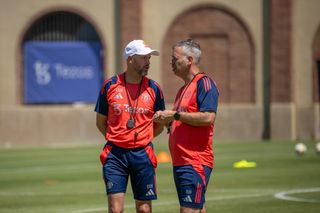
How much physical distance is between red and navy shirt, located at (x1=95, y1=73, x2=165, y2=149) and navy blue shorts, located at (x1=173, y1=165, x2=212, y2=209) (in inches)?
48.6

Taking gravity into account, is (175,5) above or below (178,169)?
above

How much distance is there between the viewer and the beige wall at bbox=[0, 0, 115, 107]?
3841cm

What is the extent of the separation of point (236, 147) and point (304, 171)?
10.9 m

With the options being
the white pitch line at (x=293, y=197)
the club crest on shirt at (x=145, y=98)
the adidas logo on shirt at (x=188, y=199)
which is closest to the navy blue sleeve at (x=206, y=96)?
the adidas logo on shirt at (x=188, y=199)

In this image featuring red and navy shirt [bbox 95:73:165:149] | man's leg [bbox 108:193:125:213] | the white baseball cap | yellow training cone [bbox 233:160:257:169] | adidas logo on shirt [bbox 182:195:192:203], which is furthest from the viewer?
yellow training cone [bbox 233:160:257:169]

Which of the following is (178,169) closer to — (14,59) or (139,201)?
(139,201)

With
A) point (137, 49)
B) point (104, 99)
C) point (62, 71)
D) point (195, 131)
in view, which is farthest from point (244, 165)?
point (62, 71)

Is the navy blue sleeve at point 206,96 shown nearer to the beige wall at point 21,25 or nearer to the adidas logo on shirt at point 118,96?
the adidas logo on shirt at point 118,96

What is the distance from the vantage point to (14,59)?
38656mm

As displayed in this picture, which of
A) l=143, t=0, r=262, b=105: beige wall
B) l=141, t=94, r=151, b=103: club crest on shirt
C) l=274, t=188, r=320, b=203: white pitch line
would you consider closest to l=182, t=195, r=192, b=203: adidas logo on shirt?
l=141, t=94, r=151, b=103: club crest on shirt

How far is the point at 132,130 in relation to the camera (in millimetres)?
11203

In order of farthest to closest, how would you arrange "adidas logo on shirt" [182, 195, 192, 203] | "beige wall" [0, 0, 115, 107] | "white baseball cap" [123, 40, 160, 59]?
"beige wall" [0, 0, 115, 107], "white baseball cap" [123, 40, 160, 59], "adidas logo on shirt" [182, 195, 192, 203]

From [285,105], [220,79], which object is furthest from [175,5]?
[285,105]

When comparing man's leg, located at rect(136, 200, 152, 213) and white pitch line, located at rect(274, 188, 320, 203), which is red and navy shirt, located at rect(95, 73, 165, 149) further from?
white pitch line, located at rect(274, 188, 320, 203)
